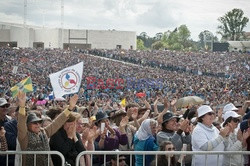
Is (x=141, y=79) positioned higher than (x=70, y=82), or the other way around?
(x=70, y=82)

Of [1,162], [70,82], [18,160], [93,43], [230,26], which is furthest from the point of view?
[230,26]

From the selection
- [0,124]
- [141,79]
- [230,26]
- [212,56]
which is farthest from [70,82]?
[230,26]

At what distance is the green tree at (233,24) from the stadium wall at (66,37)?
29395 mm

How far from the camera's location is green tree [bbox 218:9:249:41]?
99188 mm

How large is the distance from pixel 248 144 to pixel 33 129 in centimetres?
241

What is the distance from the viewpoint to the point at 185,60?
5406 cm

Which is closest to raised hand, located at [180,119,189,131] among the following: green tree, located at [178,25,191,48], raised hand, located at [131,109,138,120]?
raised hand, located at [131,109,138,120]

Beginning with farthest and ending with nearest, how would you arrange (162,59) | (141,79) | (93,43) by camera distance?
1. (93,43)
2. (162,59)
3. (141,79)

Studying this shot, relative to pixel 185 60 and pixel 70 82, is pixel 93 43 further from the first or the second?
pixel 70 82

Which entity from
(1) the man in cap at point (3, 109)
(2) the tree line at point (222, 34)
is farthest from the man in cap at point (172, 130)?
(2) the tree line at point (222, 34)

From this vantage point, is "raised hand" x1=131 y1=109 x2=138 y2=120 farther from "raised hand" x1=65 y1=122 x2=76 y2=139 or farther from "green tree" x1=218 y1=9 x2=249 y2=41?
"green tree" x1=218 y1=9 x2=249 y2=41

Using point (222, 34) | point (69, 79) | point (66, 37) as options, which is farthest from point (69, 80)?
point (222, 34)

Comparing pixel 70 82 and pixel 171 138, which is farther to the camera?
pixel 70 82

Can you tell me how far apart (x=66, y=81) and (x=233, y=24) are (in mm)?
92549
